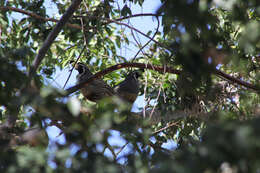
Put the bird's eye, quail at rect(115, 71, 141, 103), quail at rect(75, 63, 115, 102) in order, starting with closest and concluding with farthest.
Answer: quail at rect(75, 63, 115, 102) < quail at rect(115, 71, 141, 103) < the bird's eye

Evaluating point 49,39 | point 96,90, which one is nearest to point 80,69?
point 96,90

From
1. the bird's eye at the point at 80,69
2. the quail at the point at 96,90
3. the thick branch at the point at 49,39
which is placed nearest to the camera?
the thick branch at the point at 49,39

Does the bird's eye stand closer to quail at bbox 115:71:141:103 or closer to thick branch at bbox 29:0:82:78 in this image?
quail at bbox 115:71:141:103

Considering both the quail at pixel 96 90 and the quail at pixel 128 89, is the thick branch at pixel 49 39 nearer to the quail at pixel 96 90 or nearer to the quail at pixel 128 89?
the quail at pixel 96 90

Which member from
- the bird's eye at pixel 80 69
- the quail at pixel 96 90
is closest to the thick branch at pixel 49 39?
the quail at pixel 96 90

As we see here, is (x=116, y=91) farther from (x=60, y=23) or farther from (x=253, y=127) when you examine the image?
(x=253, y=127)

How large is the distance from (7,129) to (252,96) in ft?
9.06

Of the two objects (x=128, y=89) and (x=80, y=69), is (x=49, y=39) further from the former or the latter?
(x=80, y=69)

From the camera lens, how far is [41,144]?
5.80 ft

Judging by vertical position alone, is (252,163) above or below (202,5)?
below

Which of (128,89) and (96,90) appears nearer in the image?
(96,90)

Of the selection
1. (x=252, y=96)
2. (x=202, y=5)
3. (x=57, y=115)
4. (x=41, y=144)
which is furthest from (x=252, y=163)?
(x=252, y=96)

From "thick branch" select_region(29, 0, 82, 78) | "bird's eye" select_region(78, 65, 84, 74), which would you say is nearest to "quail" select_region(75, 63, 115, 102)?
"bird's eye" select_region(78, 65, 84, 74)

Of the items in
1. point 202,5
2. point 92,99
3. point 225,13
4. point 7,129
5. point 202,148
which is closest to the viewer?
point 202,148
